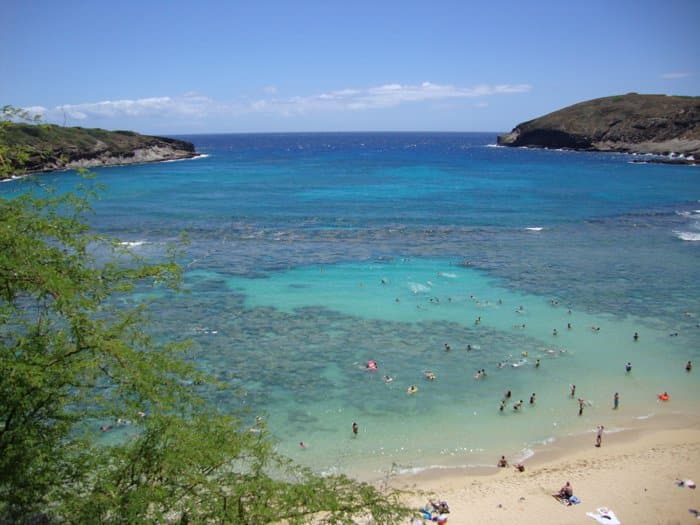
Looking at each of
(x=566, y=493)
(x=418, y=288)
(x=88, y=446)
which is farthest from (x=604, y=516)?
(x=418, y=288)

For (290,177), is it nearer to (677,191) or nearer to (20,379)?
(677,191)

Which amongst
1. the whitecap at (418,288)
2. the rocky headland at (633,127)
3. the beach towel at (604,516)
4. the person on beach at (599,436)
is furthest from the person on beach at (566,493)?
the rocky headland at (633,127)

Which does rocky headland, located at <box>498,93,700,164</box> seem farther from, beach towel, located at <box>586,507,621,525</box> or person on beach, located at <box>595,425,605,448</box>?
beach towel, located at <box>586,507,621,525</box>

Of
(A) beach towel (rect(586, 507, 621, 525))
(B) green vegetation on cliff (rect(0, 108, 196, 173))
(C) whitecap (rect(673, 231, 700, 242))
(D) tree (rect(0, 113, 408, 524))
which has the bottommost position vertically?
(A) beach towel (rect(586, 507, 621, 525))

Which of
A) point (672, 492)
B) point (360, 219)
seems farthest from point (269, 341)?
point (360, 219)

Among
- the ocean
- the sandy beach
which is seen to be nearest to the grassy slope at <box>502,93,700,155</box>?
the ocean

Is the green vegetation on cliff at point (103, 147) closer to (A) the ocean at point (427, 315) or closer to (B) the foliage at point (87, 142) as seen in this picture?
(B) the foliage at point (87, 142)
